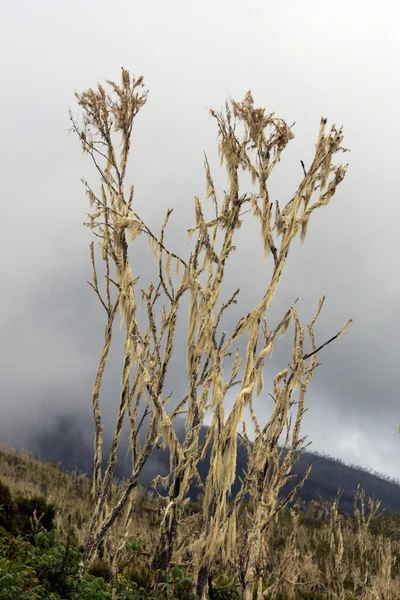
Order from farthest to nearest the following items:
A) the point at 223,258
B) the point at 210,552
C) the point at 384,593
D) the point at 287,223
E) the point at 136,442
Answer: the point at 384,593
the point at 136,442
the point at 223,258
the point at 287,223
the point at 210,552

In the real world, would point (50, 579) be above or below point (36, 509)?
above

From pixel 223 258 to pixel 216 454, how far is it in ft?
3.86

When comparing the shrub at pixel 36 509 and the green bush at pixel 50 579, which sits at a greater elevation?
the green bush at pixel 50 579

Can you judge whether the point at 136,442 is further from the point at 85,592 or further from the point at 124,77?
the point at 124,77

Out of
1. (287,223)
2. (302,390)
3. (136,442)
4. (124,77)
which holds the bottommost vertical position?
(136,442)

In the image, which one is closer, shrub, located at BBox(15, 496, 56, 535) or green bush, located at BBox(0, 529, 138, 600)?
green bush, located at BBox(0, 529, 138, 600)

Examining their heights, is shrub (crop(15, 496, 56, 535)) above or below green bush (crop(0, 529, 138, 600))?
below

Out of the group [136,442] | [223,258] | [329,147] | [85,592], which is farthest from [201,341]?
[85,592]

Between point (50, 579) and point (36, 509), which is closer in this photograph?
point (50, 579)

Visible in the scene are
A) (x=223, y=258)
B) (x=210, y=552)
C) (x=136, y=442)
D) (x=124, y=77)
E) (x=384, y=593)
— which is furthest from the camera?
(x=384, y=593)

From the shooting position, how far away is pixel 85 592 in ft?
9.50

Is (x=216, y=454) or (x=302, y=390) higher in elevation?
(x=302, y=390)

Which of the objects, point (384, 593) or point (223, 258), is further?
point (384, 593)

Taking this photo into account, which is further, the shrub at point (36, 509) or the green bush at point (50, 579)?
the shrub at point (36, 509)
